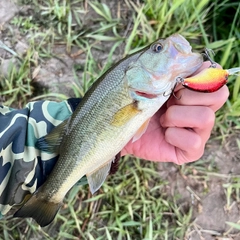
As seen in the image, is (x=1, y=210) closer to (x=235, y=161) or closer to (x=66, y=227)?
(x=66, y=227)

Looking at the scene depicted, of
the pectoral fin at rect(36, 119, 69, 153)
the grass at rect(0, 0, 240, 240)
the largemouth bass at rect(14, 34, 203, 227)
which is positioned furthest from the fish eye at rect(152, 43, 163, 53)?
the grass at rect(0, 0, 240, 240)

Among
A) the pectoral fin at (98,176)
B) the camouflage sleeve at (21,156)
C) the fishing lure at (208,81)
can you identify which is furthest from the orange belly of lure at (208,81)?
the camouflage sleeve at (21,156)

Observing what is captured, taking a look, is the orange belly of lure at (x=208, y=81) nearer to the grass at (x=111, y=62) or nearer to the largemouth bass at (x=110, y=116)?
the largemouth bass at (x=110, y=116)

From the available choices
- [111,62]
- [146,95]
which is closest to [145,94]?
[146,95]

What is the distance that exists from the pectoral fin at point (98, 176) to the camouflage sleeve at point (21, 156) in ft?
0.85

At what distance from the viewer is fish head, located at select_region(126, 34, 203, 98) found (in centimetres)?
164

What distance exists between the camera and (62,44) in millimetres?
3018

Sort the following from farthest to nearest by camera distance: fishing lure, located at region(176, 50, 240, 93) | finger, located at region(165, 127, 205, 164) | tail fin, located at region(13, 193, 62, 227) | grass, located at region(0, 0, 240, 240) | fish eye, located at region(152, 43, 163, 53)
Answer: grass, located at region(0, 0, 240, 240)
tail fin, located at region(13, 193, 62, 227)
finger, located at region(165, 127, 205, 164)
fish eye, located at region(152, 43, 163, 53)
fishing lure, located at region(176, 50, 240, 93)

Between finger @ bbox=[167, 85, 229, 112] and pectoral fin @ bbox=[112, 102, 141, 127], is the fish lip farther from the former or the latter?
finger @ bbox=[167, 85, 229, 112]

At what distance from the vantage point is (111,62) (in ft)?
9.57

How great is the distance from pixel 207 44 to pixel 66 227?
1631 mm

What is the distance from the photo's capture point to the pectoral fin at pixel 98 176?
1.90 meters

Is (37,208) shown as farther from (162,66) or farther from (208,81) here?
(208,81)

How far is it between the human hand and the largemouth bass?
14 centimetres
